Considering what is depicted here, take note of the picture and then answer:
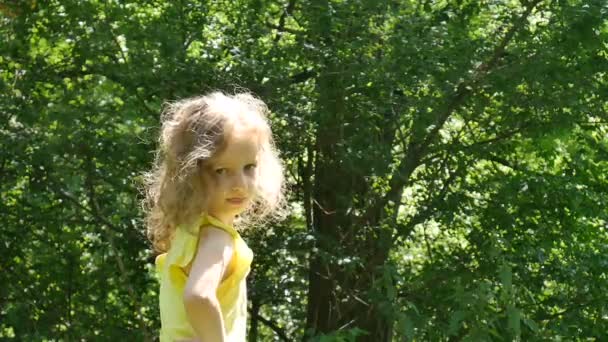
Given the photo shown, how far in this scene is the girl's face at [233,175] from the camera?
9.46 feet

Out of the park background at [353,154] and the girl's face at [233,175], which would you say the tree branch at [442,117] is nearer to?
the park background at [353,154]

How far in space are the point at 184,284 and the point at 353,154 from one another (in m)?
3.36

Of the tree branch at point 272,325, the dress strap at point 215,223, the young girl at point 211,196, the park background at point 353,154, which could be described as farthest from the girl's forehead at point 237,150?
the tree branch at point 272,325

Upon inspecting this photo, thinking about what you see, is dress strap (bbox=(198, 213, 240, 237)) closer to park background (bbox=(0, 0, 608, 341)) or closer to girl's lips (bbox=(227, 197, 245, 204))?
girl's lips (bbox=(227, 197, 245, 204))

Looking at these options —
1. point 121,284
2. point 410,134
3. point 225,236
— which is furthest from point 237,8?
point 225,236

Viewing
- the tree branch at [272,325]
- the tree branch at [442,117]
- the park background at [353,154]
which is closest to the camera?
the park background at [353,154]

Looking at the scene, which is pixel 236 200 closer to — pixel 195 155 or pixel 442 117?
pixel 195 155

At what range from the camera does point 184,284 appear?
287 centimetres

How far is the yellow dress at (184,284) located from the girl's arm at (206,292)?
0.17ft

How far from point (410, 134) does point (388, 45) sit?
0.53 metres

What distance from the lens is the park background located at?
608 cm

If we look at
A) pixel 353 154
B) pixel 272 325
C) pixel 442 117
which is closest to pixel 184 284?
pixel 353 154

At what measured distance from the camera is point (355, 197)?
666cm

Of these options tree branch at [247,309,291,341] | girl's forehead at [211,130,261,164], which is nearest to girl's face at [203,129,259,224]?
girl's forehead at [211,130,261,164]
